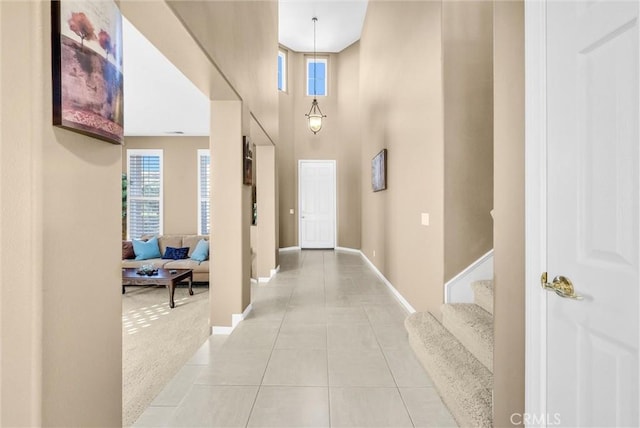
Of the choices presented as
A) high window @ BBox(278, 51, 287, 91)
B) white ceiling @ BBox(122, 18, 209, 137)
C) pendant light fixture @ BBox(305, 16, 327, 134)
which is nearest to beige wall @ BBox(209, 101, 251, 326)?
white ceiling @ BBox(122, 18, 209, 137)

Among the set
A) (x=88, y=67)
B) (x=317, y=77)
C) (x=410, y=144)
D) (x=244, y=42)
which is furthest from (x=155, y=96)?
(x=317, y=77)

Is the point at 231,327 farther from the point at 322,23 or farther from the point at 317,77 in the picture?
the point at 317,77

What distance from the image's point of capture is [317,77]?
9047 millimetres

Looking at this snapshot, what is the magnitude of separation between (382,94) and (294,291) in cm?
341

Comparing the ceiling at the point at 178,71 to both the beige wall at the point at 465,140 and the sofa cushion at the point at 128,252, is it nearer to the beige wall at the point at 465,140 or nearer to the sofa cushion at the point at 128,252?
the sofa cushion at the point at 128,252

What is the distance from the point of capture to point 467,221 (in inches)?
108

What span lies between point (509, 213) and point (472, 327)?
1.10 m

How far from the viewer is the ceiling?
3535 mm

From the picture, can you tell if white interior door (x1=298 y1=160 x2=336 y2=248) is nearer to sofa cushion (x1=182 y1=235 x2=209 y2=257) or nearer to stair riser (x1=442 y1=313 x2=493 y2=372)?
sofa cushion (x1=182 y1=235 x2=209 y2=257)

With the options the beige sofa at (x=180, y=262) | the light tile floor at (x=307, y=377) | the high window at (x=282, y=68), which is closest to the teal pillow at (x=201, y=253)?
the beige sofa at (x=180, y=262)

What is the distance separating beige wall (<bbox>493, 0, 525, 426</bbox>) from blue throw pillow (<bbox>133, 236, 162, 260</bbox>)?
604 cm

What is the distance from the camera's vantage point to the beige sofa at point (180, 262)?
18.1ft
